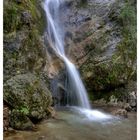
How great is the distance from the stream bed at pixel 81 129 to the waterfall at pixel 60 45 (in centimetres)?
93

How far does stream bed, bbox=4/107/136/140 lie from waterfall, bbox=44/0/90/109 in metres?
0.93

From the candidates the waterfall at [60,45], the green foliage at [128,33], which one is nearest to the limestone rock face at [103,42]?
the green foliage at [128,33]

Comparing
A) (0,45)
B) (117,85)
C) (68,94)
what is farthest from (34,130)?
(117,85)

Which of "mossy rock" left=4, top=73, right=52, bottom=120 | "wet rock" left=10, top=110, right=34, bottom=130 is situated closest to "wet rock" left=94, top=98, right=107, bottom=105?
"mossy rock" left=4, top=73, right=52, bottom=120

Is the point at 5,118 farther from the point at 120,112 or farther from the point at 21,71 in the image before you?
the point at 120,112

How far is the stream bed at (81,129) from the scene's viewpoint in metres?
2.81

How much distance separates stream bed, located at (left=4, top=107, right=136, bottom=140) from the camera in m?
2.81

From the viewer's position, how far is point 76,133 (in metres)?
2.95

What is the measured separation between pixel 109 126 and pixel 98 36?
2.56 m

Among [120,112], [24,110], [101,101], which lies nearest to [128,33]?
[101,101]

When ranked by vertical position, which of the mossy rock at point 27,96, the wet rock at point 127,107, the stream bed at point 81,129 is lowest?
the stream bed at point 81,129

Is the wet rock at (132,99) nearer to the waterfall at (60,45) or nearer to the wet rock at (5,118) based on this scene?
the waterfall at (60,45)

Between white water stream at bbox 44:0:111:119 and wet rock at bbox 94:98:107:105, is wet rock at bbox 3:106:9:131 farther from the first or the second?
wet rock at bbox 94:98:107:105

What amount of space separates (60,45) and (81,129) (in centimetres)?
270
